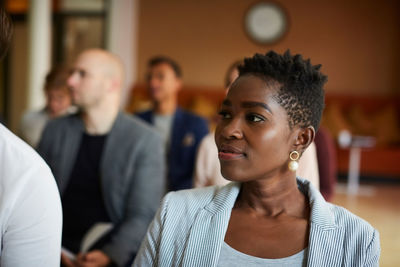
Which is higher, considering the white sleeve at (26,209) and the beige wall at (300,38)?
the beige wall at (300,38)

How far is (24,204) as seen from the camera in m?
0.93

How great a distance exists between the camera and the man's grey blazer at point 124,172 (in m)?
2.13

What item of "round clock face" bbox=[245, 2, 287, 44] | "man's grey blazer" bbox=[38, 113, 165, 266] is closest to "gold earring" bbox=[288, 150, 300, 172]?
"man's grey blazer" bbox=[38, 113, 165, 266]

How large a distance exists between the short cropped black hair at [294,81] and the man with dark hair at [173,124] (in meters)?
1.83

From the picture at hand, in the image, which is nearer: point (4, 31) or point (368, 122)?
point (4, 31)

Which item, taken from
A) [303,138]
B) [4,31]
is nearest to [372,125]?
[303,138]

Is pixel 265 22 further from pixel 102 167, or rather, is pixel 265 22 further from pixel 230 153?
pixel 230 153

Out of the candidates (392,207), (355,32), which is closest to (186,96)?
(355,32)

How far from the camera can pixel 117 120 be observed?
7.88ft

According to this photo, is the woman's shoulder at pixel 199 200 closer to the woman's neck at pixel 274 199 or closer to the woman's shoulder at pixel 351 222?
the woman's neck at pixel 274 199

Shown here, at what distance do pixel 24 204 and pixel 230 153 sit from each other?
0.50 m

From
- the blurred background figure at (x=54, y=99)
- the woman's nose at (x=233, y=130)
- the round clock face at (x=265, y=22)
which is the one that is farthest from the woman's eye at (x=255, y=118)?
the round clock face at (x=265, y=22)

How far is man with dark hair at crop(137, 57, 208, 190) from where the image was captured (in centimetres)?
308

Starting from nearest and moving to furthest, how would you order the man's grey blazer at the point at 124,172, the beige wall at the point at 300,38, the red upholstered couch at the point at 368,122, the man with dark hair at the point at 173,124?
the man's grey blazer at the point at 124,172 < the man with dark hair at the point at 173,124 < the red upholstered couch at the point at 368,122 < the beige wall at the point at 300,38
